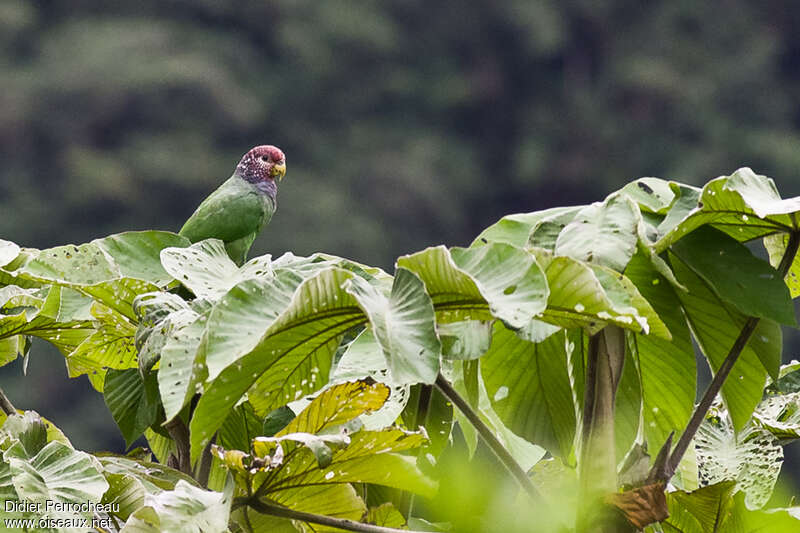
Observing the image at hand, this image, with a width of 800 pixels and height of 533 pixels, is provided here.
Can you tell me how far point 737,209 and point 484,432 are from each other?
0.14 metres

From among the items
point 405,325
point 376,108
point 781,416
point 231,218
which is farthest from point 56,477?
point 376,108

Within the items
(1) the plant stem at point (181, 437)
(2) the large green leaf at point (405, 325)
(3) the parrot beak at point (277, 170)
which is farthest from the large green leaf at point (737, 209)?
(3) the parrot beak at point (277, 170)

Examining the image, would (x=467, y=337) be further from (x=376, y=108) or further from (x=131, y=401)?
(x=376, y=108)

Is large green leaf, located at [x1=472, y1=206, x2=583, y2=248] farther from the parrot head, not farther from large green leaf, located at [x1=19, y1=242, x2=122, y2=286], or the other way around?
the parrot head

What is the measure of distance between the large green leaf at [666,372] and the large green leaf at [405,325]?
128 millimetres

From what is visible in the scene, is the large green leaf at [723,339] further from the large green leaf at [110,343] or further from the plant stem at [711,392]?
the large green leaf at [110,343]

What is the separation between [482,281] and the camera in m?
0.35

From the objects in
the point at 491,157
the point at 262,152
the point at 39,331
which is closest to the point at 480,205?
the point at 491,157

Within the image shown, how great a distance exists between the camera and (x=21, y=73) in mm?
10875

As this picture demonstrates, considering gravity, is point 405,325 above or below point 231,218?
above

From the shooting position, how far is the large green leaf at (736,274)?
1.28 feet

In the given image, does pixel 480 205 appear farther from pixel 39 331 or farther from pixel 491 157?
pixel 39 331

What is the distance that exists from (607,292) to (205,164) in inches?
415

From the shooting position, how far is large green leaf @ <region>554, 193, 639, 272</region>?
368 mm
